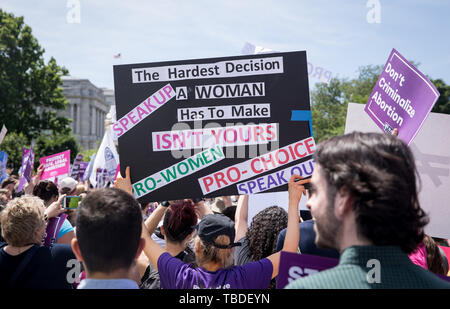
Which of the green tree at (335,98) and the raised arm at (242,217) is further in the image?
the green tree at (335,98)

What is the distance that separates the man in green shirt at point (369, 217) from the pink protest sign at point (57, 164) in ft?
31.7

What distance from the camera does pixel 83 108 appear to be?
8069cm

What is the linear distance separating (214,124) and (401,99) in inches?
64.2

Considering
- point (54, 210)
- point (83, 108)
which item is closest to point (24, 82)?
point (54, 210)

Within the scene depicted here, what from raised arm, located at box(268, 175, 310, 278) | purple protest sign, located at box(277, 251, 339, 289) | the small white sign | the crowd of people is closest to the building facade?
the crowd of people

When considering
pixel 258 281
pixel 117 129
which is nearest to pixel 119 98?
pixel 117 129

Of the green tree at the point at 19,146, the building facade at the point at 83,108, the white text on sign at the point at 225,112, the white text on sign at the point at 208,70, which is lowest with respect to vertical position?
the white text on sign at the point at 225,112

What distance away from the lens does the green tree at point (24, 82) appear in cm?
3328

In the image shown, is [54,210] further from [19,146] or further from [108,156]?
[19,146]

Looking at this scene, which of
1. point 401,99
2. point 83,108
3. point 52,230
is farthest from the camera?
point 83,108

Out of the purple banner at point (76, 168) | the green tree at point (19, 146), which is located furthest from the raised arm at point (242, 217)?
the green tree at point (19, 146)

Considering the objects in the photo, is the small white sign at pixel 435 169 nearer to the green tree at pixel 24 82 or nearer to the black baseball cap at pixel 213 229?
the black baseball cap at pixel 213 229

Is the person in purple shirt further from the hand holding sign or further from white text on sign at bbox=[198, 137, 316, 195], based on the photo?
the hand holding sign

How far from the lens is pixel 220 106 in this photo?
3.55 metres
